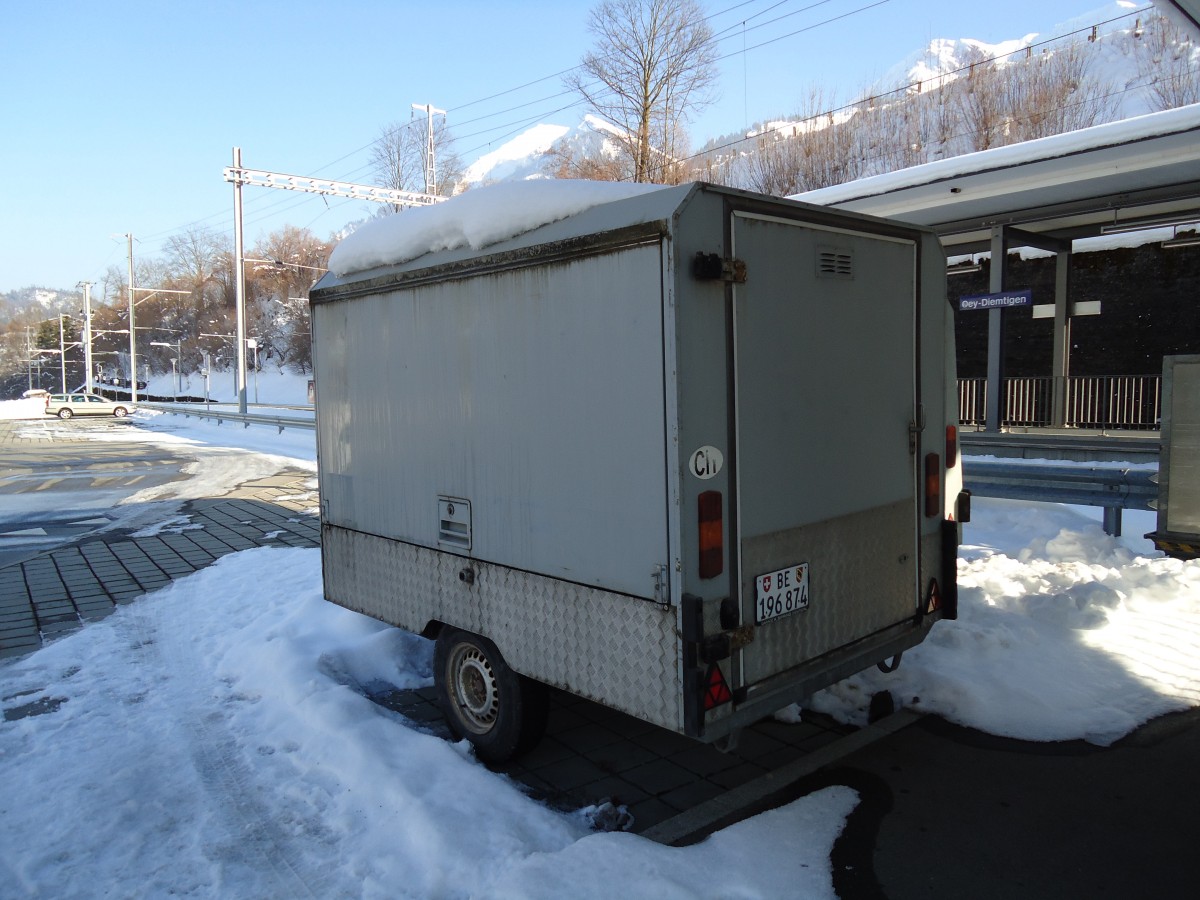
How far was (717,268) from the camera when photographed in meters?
3.35

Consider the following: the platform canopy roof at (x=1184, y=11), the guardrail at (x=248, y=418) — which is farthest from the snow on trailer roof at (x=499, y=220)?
the guardrail at (x=248, y=418)

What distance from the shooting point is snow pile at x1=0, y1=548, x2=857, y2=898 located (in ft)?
10.8

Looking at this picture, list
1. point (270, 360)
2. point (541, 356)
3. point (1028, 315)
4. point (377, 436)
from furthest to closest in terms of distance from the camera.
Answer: point (270, 360) → point (1028, 315) → point (377, 436) → point (541, 356)

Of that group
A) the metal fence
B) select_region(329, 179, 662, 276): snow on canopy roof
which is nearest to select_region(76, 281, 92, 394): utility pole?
the metal fence

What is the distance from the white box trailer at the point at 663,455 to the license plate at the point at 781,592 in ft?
0.04

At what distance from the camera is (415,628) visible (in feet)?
16.0

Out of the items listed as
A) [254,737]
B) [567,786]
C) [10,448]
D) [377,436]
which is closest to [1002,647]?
[567,786]

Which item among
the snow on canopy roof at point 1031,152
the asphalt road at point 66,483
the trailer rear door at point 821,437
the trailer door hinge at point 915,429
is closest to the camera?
the trailer rear door at point 821,437

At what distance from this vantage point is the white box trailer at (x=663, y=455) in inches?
132

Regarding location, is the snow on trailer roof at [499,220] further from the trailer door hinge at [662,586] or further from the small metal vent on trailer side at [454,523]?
the trailer door hinge at [662,586]

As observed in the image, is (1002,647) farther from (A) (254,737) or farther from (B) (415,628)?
(A) (254,737)

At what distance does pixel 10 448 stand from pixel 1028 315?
3161 cm

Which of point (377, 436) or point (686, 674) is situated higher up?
point (377, 436)

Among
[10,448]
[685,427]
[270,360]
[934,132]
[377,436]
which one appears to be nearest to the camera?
[685,427]
